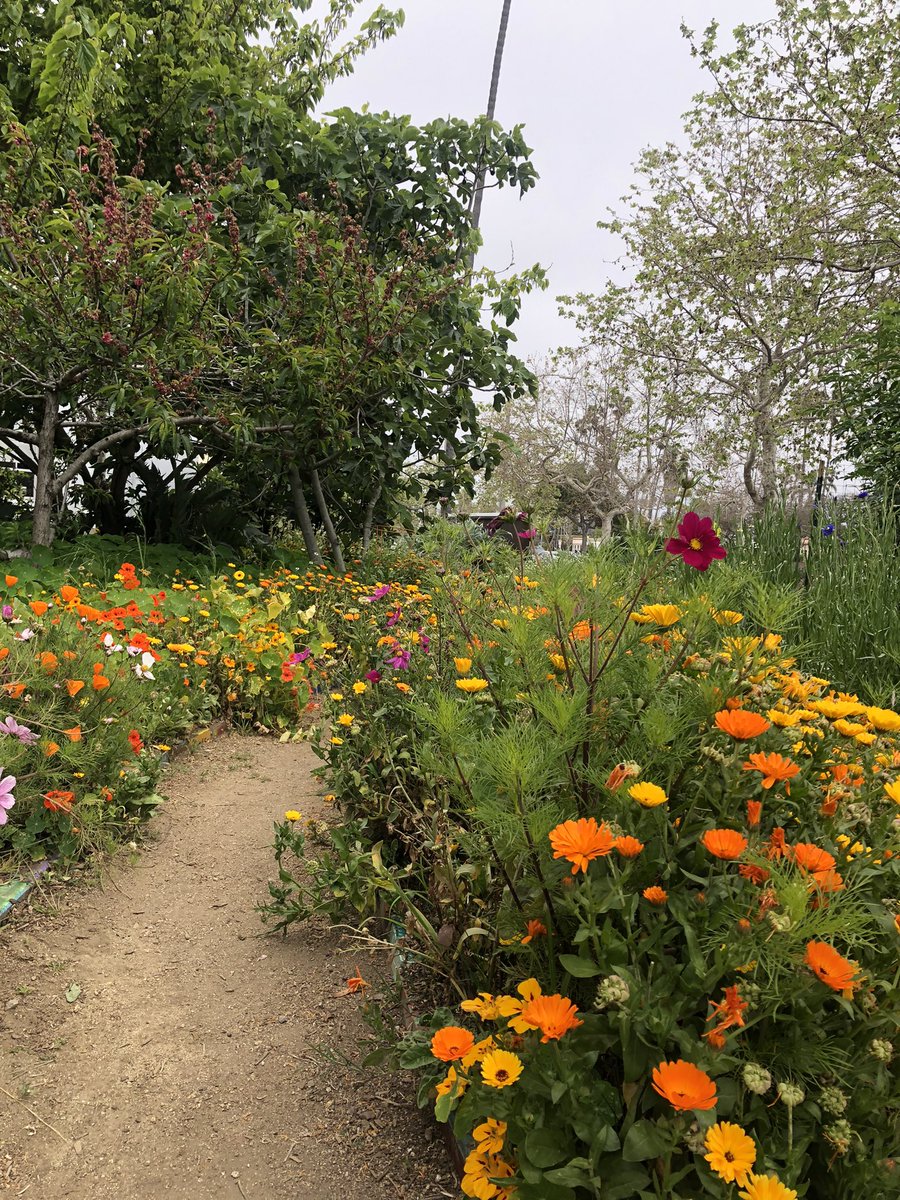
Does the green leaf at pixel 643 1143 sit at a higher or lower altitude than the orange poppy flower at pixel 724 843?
lower

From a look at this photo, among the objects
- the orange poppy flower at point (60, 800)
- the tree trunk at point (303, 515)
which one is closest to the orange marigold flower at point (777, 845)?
the orange poppy flower at point (60, 800)

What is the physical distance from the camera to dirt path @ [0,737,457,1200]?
4.17ft

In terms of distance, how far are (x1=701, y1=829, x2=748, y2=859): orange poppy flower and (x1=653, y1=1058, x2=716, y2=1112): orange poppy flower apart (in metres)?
0.23

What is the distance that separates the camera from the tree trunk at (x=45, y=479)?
15.4 ft

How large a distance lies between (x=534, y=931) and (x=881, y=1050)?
45 cm

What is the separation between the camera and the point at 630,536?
1.82m

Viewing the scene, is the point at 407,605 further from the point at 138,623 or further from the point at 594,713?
the point at 594,713

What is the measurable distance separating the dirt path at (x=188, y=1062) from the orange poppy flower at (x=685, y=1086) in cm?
73

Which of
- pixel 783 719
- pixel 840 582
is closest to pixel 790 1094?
pixel 783 719

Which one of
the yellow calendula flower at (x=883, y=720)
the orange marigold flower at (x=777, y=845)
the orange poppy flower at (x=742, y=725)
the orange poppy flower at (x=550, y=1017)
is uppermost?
the orange poppy flower at (x=742, y=725)

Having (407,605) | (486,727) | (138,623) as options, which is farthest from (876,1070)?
(138,623)

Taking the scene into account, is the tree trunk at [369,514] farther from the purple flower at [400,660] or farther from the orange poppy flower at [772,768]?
the orange poppy flower at [772,768]

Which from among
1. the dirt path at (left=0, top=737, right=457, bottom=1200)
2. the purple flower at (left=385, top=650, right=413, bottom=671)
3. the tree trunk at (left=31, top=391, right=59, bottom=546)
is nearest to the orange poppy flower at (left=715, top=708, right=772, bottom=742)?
the dirt path at (left=0, top=737, right=457, bottom=1200)

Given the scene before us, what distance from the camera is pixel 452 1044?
3.12ft
